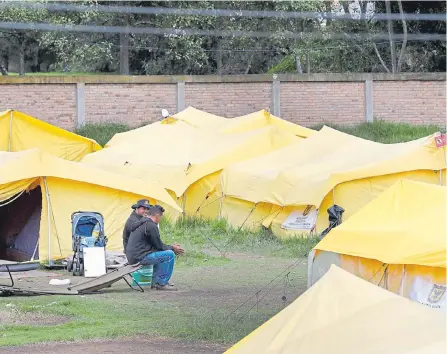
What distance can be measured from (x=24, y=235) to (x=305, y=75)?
13947 millimetres

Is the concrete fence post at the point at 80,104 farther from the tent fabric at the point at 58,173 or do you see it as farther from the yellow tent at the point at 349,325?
the yellow tent at the point at 349,325

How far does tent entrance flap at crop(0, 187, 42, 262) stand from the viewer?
20.8 metres

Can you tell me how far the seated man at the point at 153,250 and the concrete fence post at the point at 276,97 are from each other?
56.5ft

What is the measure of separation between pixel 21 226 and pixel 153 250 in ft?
20.4

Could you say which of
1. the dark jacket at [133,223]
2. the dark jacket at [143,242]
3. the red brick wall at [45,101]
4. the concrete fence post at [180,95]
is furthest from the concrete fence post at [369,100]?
the dark jacket at [143,242]

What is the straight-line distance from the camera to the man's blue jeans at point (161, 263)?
1585cm

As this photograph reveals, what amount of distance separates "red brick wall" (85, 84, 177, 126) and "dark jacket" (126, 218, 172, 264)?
1701 centimetres

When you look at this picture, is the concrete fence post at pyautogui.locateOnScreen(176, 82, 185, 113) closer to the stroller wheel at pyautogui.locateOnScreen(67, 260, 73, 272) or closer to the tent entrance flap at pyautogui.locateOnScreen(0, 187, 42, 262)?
the tent entrance flap at pyautogui.locateOnScreen(0, 187, 42, 262)

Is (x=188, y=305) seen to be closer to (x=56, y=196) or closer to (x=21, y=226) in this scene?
(x=56, y=196)

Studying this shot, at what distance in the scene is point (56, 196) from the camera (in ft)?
65.1

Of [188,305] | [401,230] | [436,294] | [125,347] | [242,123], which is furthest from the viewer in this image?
[242,123]

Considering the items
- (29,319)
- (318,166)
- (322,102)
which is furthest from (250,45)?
(29,319)

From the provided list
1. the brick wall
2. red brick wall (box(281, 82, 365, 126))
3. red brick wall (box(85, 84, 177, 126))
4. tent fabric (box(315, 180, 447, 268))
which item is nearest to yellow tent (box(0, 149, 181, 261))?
tent fabric (box(315, 180, 447, 268))

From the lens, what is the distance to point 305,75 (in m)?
32.8
